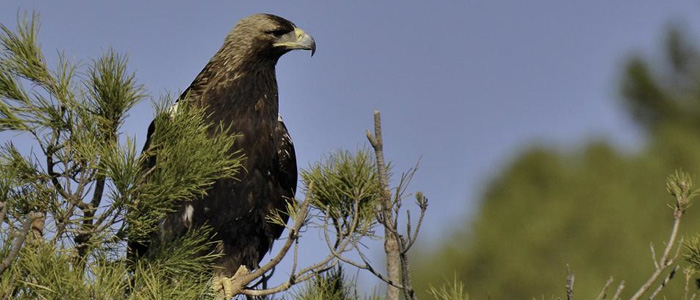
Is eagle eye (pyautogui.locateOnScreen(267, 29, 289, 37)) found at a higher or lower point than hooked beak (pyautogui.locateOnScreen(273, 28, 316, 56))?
higher

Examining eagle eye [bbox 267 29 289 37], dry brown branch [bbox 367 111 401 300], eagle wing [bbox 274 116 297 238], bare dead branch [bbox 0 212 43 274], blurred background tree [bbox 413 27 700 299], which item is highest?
blurred background tree [bbox 413 27 700 299]

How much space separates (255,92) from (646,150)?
21.0 m

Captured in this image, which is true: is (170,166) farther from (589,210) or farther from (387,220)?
(589,210)

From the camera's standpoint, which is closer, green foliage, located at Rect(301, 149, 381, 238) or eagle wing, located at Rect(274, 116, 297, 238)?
green foliage, located at Rect(301, 149, 381, 238)

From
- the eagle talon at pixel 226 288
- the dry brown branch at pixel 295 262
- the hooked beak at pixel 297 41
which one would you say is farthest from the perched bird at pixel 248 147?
the dry brown branch at pixel 295 262

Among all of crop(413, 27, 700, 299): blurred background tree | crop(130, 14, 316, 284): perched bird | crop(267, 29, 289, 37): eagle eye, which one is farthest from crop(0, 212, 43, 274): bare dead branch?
crop(413, 27, 700, 299): blurred background tree

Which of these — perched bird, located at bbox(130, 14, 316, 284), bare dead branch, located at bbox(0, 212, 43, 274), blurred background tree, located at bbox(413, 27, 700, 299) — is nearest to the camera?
bare dead branch, located at bbox(0, 212, 43, 274)

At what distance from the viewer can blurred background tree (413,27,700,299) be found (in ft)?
67.9

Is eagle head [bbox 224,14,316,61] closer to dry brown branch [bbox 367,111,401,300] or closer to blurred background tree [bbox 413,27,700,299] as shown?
dry brown branch [bbox 367,111,401,300]

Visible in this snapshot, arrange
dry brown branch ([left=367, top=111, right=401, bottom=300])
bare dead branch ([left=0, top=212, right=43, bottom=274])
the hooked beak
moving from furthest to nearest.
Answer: the hooked beak < dry brown branch ([left=367, top=111, right=401, bottom=300]) < bare dead branch ([left=0, top=212, right=43, bottom=274])

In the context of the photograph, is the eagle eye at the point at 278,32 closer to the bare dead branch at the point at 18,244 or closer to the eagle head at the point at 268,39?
the eagle head at the point at 268,39

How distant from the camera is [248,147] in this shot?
482cm

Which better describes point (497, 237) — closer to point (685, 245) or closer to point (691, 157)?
point (691, 157)

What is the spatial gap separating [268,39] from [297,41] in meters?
0.15
